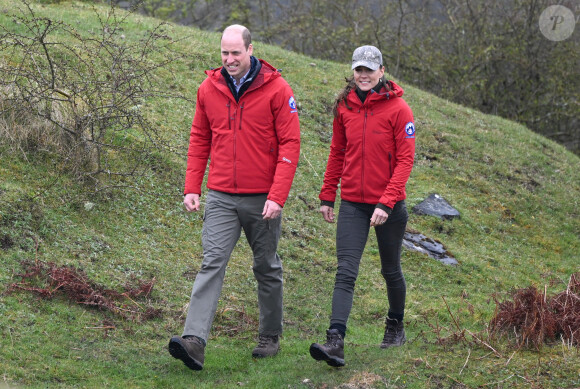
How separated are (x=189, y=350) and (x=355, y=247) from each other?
146 cm

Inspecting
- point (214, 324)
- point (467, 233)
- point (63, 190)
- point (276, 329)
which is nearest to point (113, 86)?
point (63, 190)

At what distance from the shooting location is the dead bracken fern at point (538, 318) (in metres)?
5.00

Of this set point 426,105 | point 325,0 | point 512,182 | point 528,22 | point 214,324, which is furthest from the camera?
point 325,0

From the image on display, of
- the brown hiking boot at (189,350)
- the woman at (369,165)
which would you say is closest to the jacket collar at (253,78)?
the woman at (369,165)

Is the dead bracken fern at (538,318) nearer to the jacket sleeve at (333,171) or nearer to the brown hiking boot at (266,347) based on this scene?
the jacket sleeve at (333,171)

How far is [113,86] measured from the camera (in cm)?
812

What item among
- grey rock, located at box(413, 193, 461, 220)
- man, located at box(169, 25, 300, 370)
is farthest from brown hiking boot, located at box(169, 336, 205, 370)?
grey rock, located at box(413, 193, 461, 220)

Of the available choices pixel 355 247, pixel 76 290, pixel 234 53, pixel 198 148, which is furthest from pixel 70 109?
pixel 355 247

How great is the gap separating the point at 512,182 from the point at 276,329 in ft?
30.9

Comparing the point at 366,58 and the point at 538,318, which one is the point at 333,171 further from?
the point at 538,318

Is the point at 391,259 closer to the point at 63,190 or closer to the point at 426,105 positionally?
the point at 63,190

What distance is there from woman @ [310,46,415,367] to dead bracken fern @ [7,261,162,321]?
1.98 m

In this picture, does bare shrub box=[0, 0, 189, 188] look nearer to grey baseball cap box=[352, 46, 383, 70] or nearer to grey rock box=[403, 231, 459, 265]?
grey baseball cap box=[352, 46, 383, 70]

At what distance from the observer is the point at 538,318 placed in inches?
199
